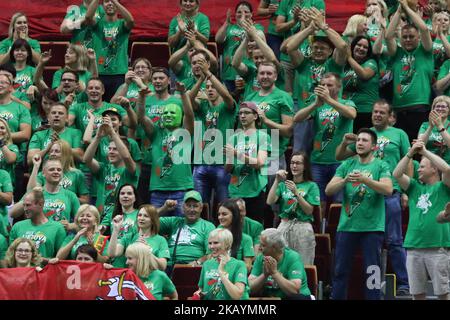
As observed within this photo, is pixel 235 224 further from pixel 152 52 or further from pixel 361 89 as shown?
pixel 152 52

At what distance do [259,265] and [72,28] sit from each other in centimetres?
532

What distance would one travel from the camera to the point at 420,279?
12742 millimetres

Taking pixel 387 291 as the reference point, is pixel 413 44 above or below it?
above

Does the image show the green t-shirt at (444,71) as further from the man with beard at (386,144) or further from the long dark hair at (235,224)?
the long dark hair at (235,224)

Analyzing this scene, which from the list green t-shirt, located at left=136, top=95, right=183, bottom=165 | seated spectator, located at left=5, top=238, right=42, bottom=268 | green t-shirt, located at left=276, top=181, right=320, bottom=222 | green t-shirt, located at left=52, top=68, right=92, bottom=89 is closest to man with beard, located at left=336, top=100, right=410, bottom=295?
green t-shirt, located at left=276, top=181, right=320, bottom=222

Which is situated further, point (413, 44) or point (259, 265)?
point (413, 44)

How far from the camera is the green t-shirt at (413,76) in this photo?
587 inches

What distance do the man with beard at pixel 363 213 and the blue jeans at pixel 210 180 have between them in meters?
1.29

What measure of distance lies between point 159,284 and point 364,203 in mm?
2235

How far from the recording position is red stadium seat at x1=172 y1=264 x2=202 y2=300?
12516 mm

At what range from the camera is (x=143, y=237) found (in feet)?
41.7
